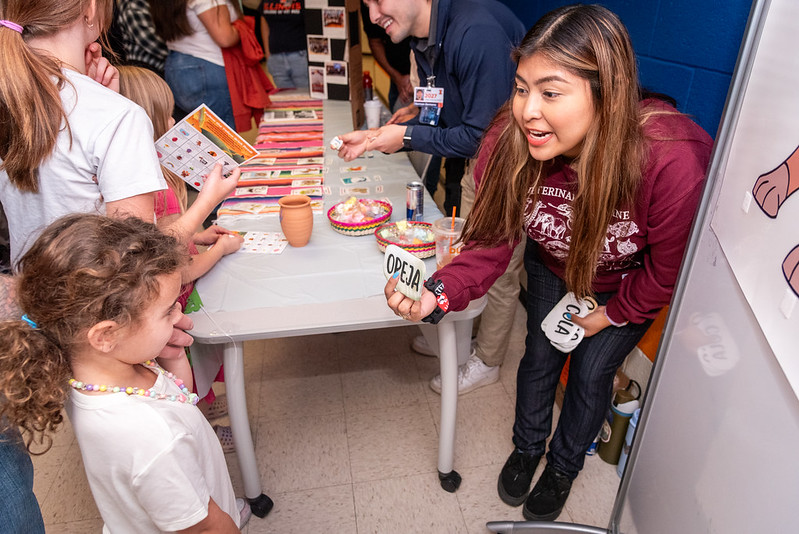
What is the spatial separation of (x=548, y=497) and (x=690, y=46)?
143cm

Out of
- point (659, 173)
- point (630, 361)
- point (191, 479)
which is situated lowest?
point (630, 361)

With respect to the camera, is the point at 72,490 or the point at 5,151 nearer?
the point at 5,151

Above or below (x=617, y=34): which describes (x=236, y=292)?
below

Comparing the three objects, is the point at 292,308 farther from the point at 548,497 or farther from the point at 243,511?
the point at 548,497

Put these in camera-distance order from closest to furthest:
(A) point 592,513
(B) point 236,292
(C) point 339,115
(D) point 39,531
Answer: (D) point 39,531 < (B) point 236,292 < (A) point 592,513 < (C) point 339,115

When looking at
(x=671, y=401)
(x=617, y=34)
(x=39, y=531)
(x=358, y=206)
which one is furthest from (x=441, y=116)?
(x=39, y=531)

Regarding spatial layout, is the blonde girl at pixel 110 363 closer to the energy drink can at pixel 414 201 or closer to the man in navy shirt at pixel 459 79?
the energy drink can at pixel 414 201

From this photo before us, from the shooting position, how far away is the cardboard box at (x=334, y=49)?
325 centimetres

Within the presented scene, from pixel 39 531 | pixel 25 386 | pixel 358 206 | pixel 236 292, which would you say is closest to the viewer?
pixel 25 386

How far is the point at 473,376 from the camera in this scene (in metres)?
2.19

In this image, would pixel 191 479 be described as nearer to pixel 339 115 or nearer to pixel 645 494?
pixel 645 494

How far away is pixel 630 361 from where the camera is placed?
6.09 feet

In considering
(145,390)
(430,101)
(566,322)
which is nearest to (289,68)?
(430,101)

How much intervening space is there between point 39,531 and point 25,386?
41 cm
